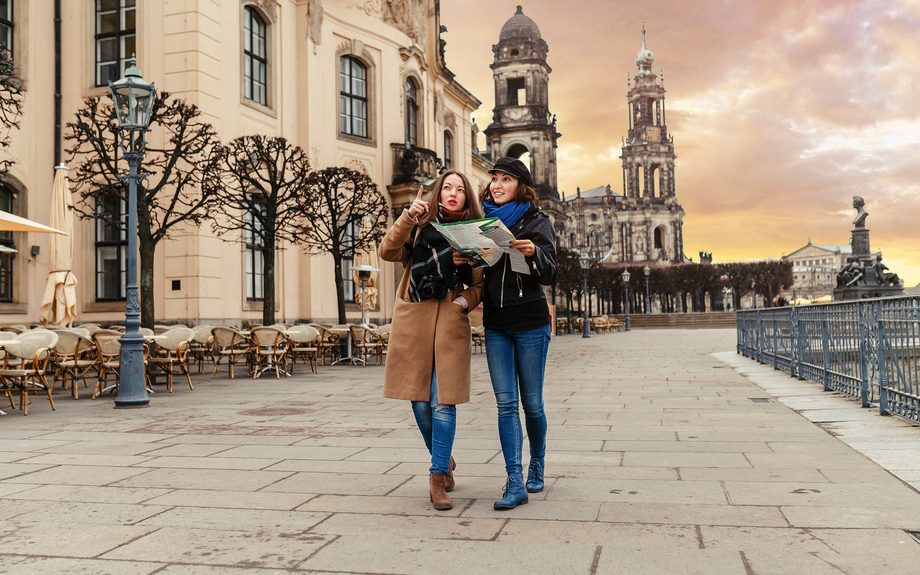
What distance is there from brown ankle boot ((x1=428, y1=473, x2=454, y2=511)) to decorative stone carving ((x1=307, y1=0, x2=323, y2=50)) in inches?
844

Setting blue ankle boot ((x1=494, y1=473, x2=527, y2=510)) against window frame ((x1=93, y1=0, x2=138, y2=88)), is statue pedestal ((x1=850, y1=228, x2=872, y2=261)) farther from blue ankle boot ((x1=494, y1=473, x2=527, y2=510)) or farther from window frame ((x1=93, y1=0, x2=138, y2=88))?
blue ankle boot ((x1=494, y1=473, x2=527, y2=510))

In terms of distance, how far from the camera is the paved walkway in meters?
3.28

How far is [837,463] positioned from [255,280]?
17.8 metres

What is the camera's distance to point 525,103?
58.5 m

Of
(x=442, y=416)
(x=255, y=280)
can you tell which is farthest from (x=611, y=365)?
(x=442, y=416)

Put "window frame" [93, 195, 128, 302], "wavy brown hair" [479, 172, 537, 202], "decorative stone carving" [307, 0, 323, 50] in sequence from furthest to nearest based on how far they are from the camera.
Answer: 1. "decorative stone carving" [307, 0, 323, 50]
2. "window frame" [93, 195, 128, 302]
3. "wavy brown hair" [479, 172, 537, 202]

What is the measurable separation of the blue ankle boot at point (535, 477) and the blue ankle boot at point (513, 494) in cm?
30

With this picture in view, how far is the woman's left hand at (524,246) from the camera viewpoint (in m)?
3.96

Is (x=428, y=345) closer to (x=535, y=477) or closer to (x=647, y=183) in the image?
(x=535, y=477)

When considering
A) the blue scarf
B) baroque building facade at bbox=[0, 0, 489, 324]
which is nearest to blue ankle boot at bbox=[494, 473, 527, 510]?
the blue scarf

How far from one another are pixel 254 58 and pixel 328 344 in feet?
29.3

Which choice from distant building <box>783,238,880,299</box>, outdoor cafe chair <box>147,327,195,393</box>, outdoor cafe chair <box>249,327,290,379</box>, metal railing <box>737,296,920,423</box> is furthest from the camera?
distant building <box>783,238,880,299</box>

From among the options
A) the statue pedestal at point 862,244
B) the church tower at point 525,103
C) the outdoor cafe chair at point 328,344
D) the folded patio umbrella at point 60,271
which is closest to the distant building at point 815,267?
the church tower at point 525,103

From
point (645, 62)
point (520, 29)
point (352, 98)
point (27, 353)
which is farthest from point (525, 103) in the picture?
point (645, 62)
